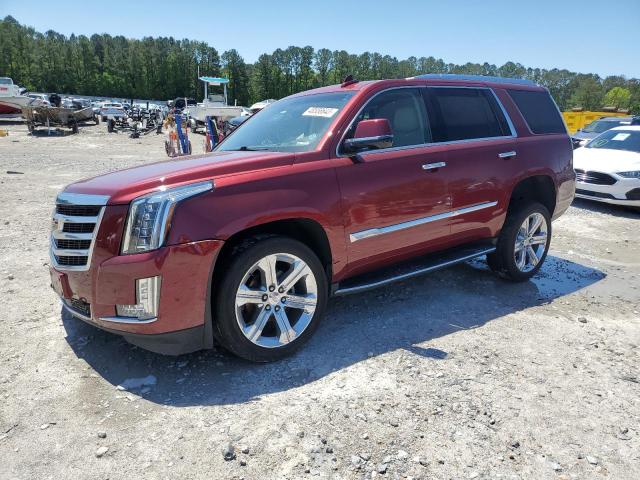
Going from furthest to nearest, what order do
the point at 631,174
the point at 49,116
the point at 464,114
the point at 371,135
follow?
the point at 49,116 < the point at 631,174 < the point at 464,114 < the point at 371,135

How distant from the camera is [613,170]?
29.1 feet

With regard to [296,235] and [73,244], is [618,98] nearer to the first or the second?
[296,235]

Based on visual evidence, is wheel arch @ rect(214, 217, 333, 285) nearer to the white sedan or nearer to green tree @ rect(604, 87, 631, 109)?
the white sedan

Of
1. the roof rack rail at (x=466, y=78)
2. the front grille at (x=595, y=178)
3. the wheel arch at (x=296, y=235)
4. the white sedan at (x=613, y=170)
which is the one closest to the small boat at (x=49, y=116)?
the white sedan at (x=613, y=170)

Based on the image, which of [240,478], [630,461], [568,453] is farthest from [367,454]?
[630,461]

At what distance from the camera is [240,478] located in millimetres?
2229

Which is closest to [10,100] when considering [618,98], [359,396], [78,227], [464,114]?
[78,227]

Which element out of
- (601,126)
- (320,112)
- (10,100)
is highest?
(10,100)

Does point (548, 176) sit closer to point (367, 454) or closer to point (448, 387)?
point (448, 387)

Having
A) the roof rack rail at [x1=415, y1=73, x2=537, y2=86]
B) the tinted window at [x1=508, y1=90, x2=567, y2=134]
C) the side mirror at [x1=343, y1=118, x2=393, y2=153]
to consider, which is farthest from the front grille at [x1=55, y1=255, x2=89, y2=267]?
the tinted window at [x1=508, y1=90, x2=567, y2=134]

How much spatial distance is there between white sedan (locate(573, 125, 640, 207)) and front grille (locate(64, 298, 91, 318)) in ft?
30.1

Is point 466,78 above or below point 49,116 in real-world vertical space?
below

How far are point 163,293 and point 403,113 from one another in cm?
246

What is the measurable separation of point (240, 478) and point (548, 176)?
4262 mm
